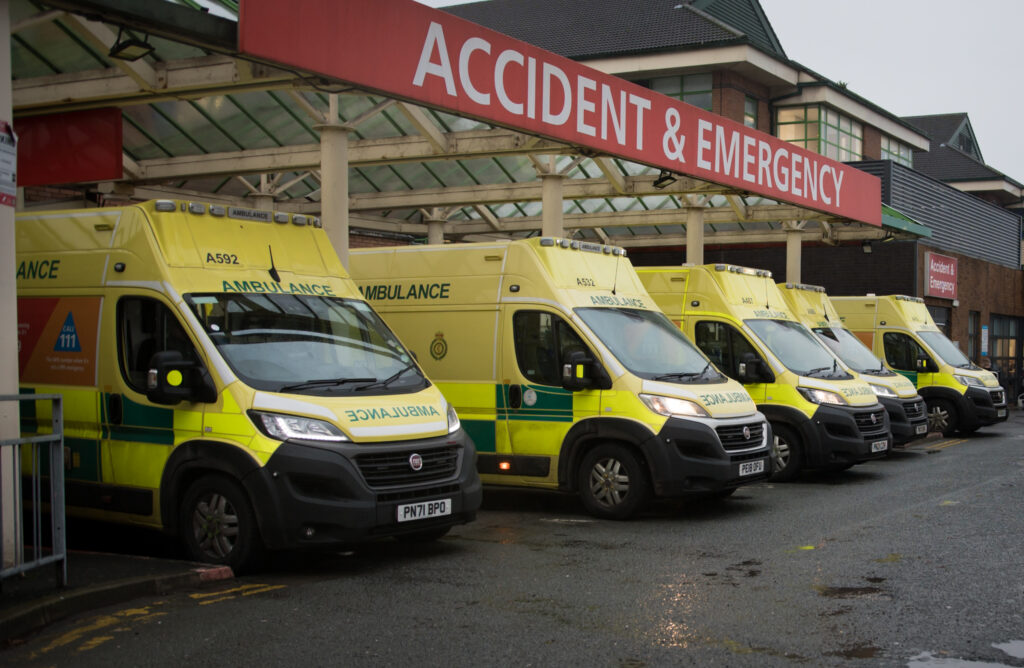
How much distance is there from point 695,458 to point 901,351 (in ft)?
37.5

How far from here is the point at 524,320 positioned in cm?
1115

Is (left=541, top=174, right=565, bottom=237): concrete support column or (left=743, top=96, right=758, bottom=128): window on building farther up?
(left=743, top=96, right=758, bottom=128): window on building

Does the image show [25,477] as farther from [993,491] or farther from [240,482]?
[993,491]

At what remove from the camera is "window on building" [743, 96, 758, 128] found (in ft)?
124

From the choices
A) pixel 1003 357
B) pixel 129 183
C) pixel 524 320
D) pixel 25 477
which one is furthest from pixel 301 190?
pixel 1003 357

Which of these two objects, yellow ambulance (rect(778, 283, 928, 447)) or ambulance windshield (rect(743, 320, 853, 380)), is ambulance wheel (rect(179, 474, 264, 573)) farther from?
yellow ambulance (rect(778, 283, 928, 447))

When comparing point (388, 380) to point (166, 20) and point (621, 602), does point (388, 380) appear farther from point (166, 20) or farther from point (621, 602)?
point (166, 20)

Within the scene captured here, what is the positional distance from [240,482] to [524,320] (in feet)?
13.2

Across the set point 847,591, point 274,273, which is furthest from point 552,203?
point 847,591

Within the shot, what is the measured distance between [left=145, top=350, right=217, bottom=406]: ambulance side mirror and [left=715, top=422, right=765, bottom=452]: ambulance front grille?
4.78 m

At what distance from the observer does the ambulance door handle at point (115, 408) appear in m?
8.61

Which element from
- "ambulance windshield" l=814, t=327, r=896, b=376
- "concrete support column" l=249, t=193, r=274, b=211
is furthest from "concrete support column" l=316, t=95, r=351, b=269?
"ambulance windshield" l=814, t=327, r=896, b=376

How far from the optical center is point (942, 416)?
66.0 ft

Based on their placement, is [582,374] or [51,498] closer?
[51,498]
